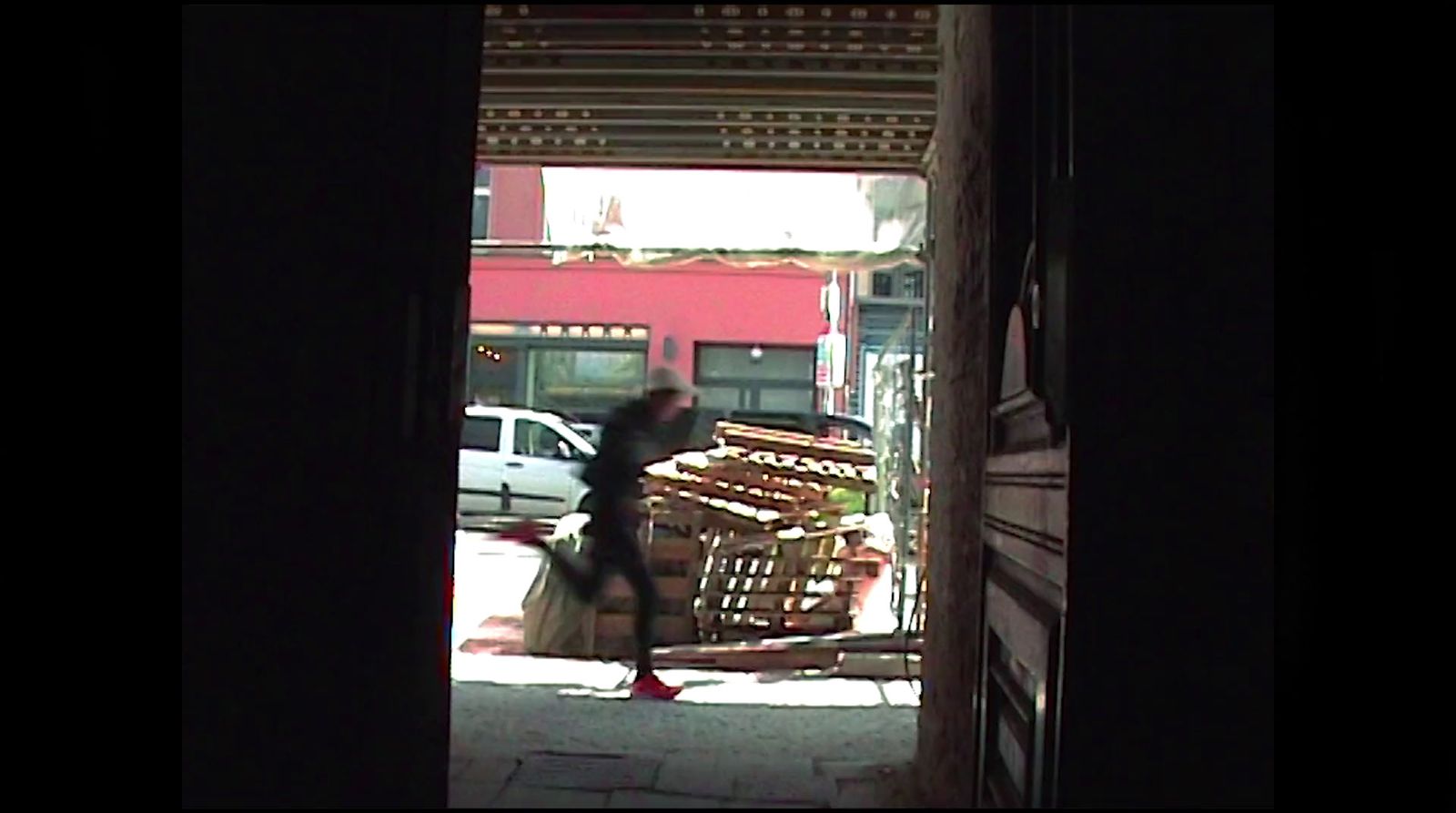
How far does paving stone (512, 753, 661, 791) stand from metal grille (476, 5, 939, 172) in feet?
9.51

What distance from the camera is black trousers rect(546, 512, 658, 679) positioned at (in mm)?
6754

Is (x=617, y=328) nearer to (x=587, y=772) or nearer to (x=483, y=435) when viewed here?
(x=483, y=435)

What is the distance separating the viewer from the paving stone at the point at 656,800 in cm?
325

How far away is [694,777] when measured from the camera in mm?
4113

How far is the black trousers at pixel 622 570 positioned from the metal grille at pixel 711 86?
2.02 metres

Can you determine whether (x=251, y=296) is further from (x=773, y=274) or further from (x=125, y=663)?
(x=773, y=274)

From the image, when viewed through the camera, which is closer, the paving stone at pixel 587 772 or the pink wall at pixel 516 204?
the paving stone at pixel 587 772

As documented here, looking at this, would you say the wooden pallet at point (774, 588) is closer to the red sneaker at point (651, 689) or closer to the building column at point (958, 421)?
the red sneaker at point (651, 689)

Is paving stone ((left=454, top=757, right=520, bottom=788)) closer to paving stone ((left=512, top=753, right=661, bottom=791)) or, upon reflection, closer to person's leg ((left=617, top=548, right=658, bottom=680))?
paving stone ((left=512, top=753, right=661, bottom=791))

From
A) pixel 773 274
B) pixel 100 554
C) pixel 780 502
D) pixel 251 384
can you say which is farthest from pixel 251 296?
pixel 773 274

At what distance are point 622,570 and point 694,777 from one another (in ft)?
9.70

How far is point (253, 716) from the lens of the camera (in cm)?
231

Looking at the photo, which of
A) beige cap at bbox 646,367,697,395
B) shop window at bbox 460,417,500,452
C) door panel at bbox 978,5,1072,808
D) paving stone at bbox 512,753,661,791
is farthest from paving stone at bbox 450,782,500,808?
shop window at bbox 460,417,500,452

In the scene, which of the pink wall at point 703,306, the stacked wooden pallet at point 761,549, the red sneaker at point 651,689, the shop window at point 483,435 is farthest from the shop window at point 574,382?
the red sneaker at point 651,689
